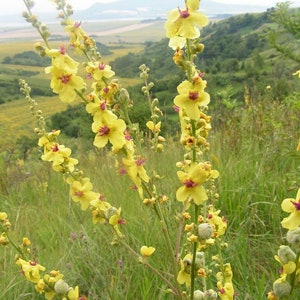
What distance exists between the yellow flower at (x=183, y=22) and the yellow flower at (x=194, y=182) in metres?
0.40

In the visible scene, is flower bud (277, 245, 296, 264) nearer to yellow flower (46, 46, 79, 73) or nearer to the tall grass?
the tall grass

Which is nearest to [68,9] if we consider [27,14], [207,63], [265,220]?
[27,14]

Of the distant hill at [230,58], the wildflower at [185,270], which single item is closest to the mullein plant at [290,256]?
the wildflower at [185,270]

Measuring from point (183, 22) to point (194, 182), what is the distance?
515 mm

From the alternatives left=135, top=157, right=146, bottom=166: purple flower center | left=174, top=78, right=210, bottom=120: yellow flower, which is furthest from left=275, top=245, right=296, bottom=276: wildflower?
left=135, top=157, right=146, bottom=166: purple flower center

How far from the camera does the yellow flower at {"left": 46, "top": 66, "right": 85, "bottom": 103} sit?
4.93ft

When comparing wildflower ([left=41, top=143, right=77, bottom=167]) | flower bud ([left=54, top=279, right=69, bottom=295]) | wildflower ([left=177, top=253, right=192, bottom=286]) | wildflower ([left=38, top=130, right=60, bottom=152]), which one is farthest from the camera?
wildflower ([left=38, top=130, right=60, bottom=152])

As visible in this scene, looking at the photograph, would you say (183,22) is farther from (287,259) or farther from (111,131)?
(287,259)

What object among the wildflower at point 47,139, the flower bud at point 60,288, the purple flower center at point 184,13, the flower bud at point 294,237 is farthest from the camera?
the wildflower at point 47,139

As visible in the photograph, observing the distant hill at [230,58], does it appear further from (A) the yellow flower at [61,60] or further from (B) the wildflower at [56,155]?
(A) the yellow flower at [61,60]

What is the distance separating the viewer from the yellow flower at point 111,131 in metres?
1.49

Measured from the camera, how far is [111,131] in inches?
59.4

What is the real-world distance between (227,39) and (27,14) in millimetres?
64438

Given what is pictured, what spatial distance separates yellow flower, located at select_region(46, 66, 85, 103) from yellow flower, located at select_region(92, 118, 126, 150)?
0.49ft
